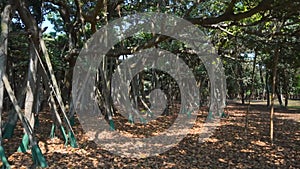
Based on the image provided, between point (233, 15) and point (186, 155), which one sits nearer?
point (233, 15)

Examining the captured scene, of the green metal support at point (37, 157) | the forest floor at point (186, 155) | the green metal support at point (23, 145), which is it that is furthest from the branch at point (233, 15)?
the green metal support at point (23, 145)

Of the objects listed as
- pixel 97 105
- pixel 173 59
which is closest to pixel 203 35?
pixel 173 59

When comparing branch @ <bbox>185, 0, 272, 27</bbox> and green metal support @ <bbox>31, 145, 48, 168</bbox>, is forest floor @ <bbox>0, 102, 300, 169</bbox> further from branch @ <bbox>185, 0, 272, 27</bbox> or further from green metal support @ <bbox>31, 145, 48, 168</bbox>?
branch @ <bbox>185, 0, 272, 27</bbox>

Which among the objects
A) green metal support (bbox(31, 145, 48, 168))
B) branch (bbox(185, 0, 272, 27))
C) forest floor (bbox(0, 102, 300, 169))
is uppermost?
branch (bbox(185, 0, 272, 27))

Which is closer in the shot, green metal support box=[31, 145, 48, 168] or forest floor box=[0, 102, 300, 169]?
green metal support box=[31, 145, 48, 168]

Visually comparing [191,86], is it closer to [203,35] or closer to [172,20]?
[203,35]

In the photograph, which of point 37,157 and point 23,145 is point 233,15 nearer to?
point 37,157

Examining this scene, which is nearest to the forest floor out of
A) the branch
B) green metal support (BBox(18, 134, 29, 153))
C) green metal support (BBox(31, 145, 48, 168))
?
green metal support (BBox(18, 134, 29, 153))

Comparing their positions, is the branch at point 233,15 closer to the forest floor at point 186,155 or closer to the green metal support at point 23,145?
the forest floor at point 186,155

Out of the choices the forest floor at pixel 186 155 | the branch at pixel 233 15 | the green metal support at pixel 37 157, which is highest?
the branch at pixel 233 15

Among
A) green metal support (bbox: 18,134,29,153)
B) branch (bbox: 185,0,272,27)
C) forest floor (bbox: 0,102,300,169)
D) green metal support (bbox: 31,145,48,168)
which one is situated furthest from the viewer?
green metal support (bbox: 18,134,29,153)

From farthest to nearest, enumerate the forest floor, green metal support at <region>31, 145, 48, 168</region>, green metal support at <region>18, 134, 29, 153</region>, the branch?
green metal support at <region>18, 134, 29, 153</region>
the forest floor
green metal support at <region>31, 145, 48, 168</region>
the branch

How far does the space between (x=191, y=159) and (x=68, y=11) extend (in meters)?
6.53

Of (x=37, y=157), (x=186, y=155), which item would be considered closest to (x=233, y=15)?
(x=186, y=155)
